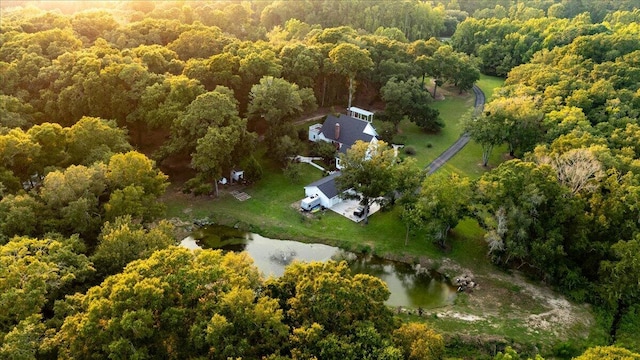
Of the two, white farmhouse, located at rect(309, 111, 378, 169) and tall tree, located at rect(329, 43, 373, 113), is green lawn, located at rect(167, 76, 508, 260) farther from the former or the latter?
tall tree, located at rect(329, 43, 373, 113)

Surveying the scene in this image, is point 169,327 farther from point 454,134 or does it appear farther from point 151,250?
point 454,134

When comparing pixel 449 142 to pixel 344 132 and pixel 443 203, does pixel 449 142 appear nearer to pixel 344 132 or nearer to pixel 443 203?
pixel 344 132

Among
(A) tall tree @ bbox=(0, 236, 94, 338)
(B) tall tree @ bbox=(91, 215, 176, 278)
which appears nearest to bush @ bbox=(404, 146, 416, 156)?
(B) tall tree @ bbox=(91, 215, 176, 278)

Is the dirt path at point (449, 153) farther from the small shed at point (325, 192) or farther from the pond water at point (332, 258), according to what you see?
the pond water at point (332, 258)

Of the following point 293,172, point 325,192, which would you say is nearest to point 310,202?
point 325,192

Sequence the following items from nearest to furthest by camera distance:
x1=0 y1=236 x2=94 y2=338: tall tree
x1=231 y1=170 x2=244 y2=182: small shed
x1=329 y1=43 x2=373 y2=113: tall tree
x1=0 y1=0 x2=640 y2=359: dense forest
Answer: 1. x1=0 y1=0 x2=640 y2=359: dense forest
2. x1=0 y1=236 x2=94 y2=338: tall tree
3. x1=231 y1=170 x2=244 y2=182: small shed
4. x1=329 y1=43 x2=373 y2=113: tall tree
